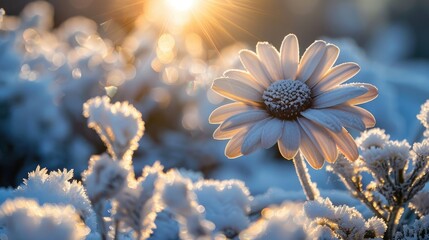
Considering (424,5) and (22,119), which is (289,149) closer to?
(22,119)

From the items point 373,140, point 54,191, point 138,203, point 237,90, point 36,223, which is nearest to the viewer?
point 36,223

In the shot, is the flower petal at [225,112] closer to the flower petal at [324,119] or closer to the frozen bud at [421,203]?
the flower petal at [324,119]

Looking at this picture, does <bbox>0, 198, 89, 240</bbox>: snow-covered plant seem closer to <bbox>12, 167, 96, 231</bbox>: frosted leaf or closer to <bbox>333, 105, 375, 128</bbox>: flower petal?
<bbox>12, 167, 96, 231</bbox>: frosted leaf

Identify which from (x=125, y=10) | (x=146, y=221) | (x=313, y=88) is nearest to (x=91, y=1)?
(x=125, y=10)

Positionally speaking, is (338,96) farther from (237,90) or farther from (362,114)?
(237,90)

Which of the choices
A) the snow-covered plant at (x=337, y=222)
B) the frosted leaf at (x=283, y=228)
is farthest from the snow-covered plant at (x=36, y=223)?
the snow-covered plant at (x=337, y=222)

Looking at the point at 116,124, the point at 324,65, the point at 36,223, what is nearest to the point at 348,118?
the point at 324,65

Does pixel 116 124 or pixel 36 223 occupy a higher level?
pixel 116 124

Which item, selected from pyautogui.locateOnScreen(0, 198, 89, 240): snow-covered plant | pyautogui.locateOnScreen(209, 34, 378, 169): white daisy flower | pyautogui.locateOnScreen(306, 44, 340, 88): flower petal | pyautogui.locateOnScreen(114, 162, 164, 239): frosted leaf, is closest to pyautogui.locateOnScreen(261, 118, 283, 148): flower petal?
pyautogui.locateOnScreen(209, 34, 378, 169): white daisy flower
